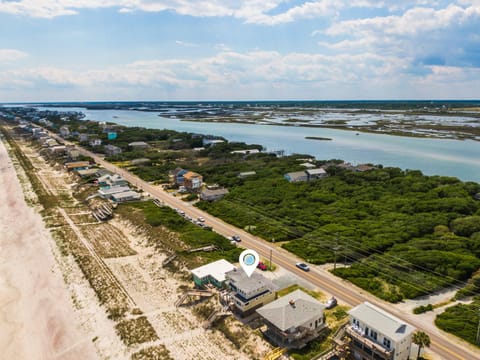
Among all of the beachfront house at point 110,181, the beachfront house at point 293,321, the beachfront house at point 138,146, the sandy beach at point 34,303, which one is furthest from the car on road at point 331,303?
the beachfront house at point 138,146

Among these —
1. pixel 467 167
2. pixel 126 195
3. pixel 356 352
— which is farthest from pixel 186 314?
pixel 467 167

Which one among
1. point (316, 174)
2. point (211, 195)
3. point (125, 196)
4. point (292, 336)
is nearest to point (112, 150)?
point (125, 196)

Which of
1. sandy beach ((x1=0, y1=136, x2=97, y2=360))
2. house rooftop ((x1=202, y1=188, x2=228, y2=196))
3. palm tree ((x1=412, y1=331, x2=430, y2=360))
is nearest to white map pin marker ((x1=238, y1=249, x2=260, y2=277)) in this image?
palm tree ((x1=412, y1=331, x2=430, y2=360))

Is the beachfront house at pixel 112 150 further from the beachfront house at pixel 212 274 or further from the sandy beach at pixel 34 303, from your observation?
the beachfront house at pixel 212 274

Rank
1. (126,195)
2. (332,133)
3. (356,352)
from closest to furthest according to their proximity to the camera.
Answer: (356,352), (126,195), (332,133)

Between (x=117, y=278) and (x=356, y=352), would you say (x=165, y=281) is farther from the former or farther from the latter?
(x=356, y=352)

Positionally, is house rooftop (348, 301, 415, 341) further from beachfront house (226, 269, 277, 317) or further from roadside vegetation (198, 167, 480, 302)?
beachfront house (226, 269, 277, 317)

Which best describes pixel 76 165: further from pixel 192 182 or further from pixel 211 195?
pixel 211 195
